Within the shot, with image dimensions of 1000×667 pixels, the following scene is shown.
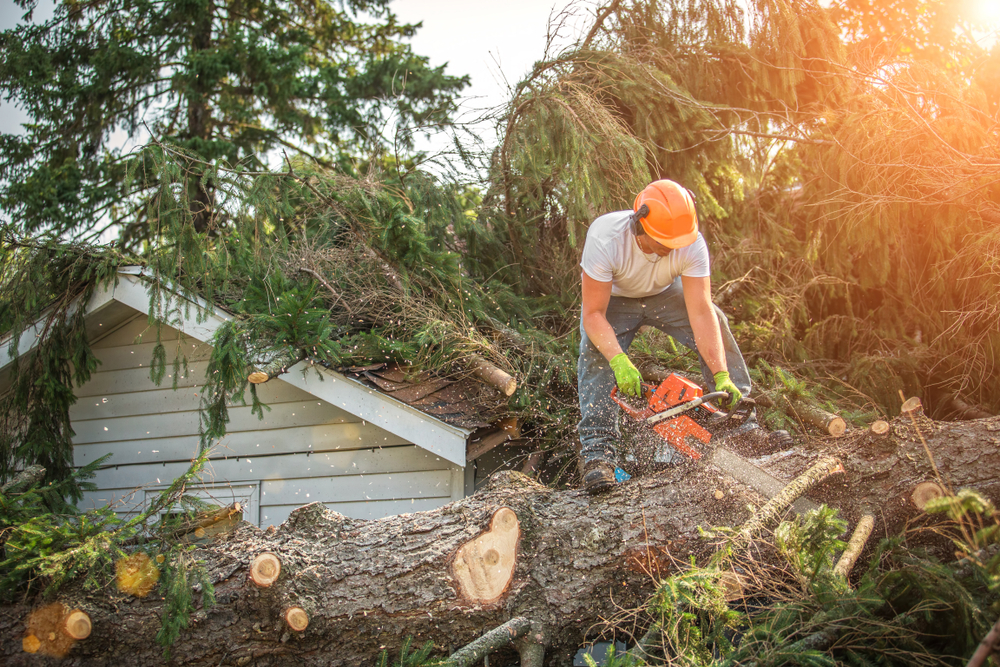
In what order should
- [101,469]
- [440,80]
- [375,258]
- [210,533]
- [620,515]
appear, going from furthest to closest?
[440,80]
[101,469]
[375,258]
[210,533]
[620,515]

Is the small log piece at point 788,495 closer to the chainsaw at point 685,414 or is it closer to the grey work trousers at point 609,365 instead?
the chainsaw at point 685,414

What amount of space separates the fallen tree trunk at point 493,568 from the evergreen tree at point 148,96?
671cm

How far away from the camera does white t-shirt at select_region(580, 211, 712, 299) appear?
10.6ft

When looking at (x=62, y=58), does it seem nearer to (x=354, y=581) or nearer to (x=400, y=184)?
(x=400, y=184)

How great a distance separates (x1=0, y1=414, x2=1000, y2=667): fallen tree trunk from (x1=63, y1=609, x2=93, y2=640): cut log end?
3 centimetres

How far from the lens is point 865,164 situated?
4309 millimetres

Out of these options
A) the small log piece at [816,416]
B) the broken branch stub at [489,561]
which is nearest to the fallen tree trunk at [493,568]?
the broken branch stub at [489,561]

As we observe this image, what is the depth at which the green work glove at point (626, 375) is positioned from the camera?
3070 mm

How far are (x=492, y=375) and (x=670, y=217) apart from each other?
1.76 meters

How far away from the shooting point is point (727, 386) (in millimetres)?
3064

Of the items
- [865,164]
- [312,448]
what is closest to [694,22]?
[865,164]

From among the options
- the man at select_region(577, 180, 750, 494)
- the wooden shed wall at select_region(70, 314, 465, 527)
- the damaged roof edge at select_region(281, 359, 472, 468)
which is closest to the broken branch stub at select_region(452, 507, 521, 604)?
the man at select_region(577, 180, 750, 494)

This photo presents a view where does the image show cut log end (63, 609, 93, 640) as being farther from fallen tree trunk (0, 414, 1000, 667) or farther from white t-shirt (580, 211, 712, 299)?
white t-shirt (580, 211, 712, 299)

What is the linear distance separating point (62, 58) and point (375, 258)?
730 cm
